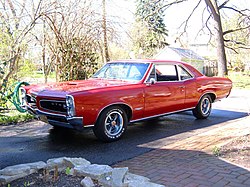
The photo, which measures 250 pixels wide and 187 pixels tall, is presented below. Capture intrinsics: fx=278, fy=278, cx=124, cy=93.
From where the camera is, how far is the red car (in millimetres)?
4793

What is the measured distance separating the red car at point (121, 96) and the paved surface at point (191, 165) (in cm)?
96

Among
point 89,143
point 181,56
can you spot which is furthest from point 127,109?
point 181,56

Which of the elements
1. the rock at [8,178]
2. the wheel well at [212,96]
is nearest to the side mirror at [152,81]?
the wheel well at [212,96]

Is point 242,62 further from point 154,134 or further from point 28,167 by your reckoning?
point 28,167

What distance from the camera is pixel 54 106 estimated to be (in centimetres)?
500

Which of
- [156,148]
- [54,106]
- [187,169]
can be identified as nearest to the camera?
[187,169]

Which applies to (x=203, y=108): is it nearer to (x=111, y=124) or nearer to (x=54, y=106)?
(x=111, y=124)

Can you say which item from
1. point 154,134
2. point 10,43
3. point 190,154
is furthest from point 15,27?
point 190,154

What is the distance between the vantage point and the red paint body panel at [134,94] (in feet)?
15.8

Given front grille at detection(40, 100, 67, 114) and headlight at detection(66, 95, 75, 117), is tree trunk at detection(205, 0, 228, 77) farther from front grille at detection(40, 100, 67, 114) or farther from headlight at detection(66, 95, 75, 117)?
headlight at detection(66, 95, 75, 117)

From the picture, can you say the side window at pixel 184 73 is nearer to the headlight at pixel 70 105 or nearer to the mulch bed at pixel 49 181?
the headlight at pixel 70 105

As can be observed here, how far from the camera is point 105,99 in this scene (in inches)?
196

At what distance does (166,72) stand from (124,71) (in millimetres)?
1413

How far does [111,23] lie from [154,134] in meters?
5.16
